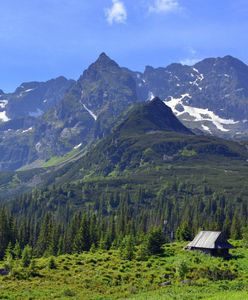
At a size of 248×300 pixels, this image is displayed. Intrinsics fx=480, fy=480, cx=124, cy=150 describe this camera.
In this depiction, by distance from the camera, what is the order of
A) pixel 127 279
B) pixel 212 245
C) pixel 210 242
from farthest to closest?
pixel 210 242
pixel 212 245
pixel 127 279

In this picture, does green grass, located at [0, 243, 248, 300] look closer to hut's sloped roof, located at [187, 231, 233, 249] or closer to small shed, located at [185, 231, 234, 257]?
small shed, located at [185, 231, 234, 257]

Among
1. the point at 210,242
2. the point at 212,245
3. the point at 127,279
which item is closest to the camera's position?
the point at 127,279

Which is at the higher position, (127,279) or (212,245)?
(212,245)

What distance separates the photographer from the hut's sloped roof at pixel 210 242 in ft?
312

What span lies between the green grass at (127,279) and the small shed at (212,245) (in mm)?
1946

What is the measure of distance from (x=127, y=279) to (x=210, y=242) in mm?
26403

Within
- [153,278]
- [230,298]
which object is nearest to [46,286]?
[153,278]

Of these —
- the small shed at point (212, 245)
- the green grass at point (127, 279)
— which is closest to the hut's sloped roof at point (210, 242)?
the small shed at point (212, 245)

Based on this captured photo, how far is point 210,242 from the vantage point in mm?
96125

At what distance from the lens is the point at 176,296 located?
56.4 m

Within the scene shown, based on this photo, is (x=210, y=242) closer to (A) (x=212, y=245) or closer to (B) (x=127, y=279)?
(A) (x=212, y=245)

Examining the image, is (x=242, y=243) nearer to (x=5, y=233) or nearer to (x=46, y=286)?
(x=46, y=286)

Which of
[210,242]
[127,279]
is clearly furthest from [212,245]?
[127,279]

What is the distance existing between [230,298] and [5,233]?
366 feet
